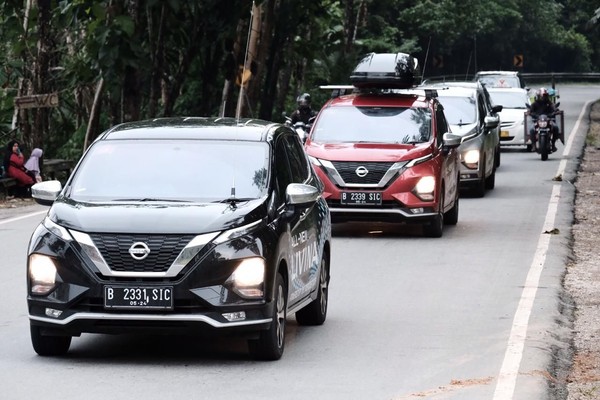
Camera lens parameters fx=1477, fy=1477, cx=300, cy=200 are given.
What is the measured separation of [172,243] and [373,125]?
416 inches

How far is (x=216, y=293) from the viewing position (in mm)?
9625

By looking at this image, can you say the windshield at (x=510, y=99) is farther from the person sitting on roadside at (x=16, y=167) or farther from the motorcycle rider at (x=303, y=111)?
the person sitting on roadside at (x=16, y=167)

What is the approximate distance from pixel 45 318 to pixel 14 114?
22521mm

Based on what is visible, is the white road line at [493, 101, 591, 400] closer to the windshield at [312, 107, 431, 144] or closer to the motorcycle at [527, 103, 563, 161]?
the windshield at [312, 107, 431, 144]

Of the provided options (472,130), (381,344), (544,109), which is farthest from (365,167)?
(544,109)

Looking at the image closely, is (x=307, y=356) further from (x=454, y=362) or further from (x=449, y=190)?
(x=449, y=190)

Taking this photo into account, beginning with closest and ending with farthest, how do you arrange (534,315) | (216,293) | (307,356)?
(216,293) < (307,356) < (534,315)

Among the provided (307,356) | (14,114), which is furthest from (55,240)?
(14,114)

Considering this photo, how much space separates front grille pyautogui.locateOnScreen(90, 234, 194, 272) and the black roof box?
12.3 m

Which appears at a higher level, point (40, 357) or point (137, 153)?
point (137, 153)

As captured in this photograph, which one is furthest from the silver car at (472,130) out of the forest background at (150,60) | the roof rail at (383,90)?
the roof rail at (383,90)

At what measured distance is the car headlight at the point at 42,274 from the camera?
9781mm

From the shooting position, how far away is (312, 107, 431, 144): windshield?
19.6 meters

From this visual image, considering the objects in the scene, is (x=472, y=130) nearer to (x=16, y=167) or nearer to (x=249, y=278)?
(x=16, y=167)
